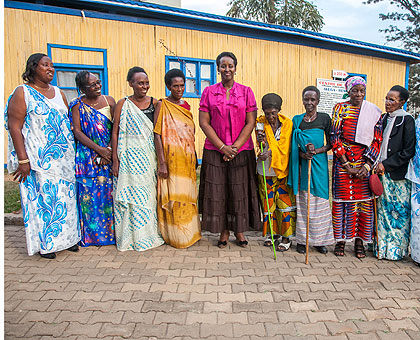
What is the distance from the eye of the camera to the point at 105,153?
12.1 feet

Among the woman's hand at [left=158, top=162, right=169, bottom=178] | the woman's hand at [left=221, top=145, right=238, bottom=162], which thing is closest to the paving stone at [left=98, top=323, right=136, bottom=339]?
the woman's hand at [left=158, top=162, right=169, bottom=178]

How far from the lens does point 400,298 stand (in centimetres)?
271

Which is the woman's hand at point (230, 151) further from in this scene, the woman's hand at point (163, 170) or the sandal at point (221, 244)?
the sandal at point (221, 244)

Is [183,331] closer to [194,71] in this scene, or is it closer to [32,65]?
[32,65]

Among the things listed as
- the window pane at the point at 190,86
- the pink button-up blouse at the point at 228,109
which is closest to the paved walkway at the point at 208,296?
the pink button-up blouse at the point at 228,109

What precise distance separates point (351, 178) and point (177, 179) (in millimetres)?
1849

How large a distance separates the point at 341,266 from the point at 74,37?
7340 millimetres

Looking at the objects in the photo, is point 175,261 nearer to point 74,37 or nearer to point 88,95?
point 88,95

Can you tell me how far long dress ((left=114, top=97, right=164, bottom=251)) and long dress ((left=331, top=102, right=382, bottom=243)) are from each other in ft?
A: 6.58

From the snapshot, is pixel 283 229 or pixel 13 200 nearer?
pixel 283 229

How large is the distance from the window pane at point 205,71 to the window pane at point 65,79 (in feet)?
10.6

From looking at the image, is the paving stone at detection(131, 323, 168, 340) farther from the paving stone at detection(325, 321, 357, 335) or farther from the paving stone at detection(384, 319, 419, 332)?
the paving stone at detection(384, 319, 419, 332)

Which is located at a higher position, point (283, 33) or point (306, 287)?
point (283, 33)

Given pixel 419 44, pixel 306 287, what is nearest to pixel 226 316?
pixel 306 287
